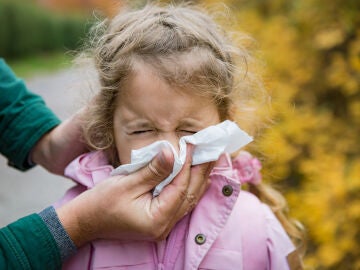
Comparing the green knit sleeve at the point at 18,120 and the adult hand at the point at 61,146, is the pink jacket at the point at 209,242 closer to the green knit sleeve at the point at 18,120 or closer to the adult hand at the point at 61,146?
the adult hand at the point at 61,146

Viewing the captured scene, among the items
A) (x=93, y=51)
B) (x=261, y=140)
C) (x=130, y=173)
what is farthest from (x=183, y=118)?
(x=261, y=140)

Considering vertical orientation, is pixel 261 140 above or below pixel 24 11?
above

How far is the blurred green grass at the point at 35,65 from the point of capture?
1579 cm

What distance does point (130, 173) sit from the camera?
66.9 inches

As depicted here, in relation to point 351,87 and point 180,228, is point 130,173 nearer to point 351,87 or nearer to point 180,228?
point 180,228

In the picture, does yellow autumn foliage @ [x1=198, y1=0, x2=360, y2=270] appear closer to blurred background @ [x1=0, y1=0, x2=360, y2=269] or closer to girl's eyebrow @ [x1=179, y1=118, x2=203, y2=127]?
blurred background @ [x1=0, y1=0, x2=360, y2=269]

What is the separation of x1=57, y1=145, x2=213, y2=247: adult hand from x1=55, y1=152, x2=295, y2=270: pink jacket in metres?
0.09

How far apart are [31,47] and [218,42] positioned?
66.1ft

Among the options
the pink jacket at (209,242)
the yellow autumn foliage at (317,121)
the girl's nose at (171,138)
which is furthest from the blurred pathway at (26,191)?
the girl's nose at (171,138)

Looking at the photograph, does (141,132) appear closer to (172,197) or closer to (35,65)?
(172,197)

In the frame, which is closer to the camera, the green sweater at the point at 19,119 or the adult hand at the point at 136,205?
the adult hand at the point at 136,205

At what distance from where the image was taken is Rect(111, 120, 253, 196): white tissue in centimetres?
163

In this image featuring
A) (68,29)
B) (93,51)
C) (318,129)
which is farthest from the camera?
(68,29)

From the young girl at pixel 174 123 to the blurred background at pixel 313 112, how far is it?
32 centimetres
